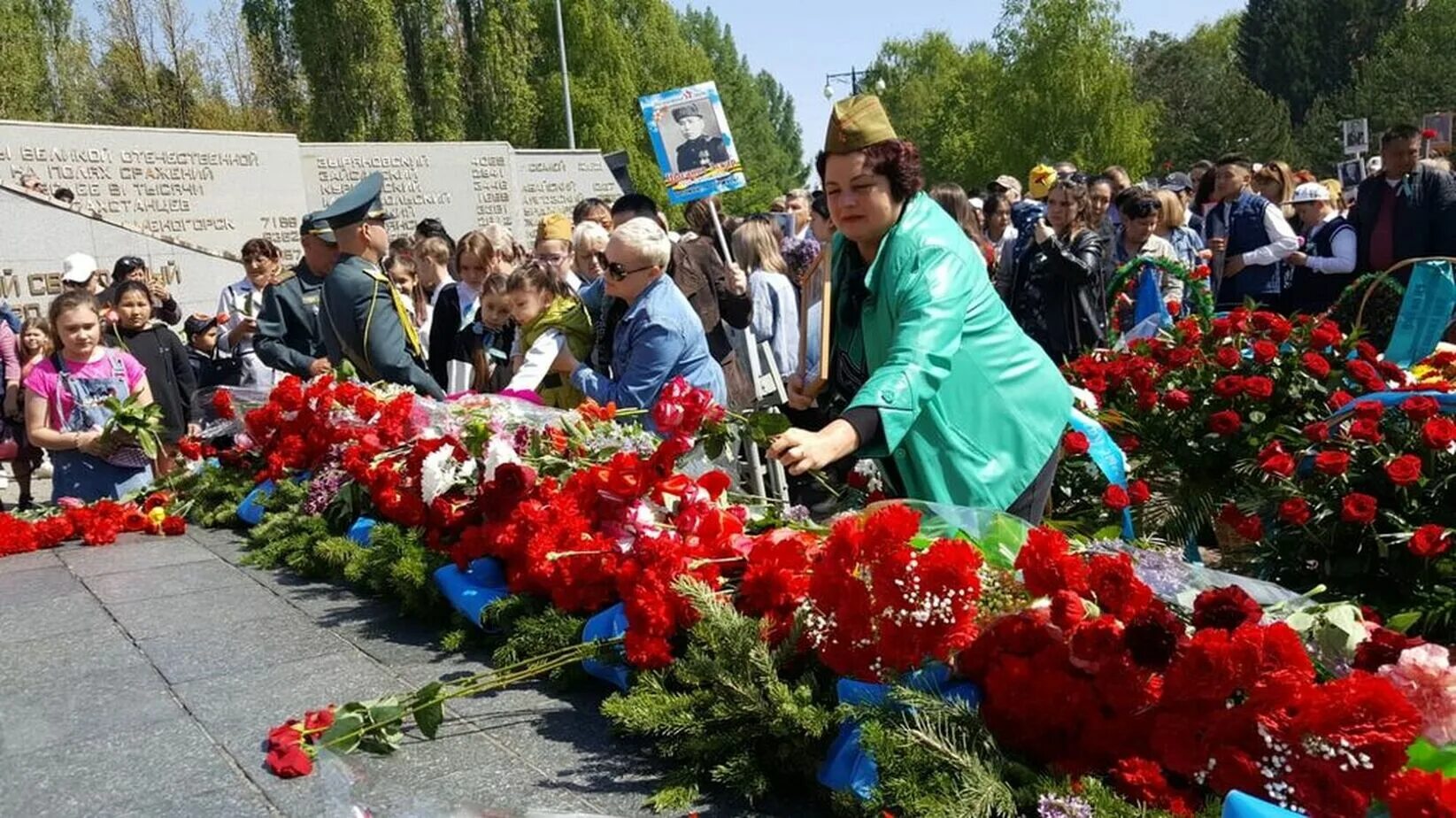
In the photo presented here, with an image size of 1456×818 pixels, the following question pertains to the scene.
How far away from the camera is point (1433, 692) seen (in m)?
1.96

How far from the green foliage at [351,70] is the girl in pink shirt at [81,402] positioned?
99.7 feet

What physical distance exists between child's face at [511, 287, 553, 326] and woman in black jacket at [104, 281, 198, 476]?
267 cm

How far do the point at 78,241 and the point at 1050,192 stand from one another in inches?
522

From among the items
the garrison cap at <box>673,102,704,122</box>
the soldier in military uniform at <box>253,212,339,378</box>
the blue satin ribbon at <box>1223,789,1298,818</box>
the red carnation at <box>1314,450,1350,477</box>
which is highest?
the garrison cap at <box>673,102,704,122</box>

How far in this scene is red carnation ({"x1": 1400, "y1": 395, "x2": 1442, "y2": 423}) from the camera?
378cm

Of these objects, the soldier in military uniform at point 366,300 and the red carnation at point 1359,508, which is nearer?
the red carnation at point 1359,508

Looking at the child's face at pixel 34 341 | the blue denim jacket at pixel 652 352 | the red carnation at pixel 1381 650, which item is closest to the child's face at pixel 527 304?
the blue denim jacket at pixel 652 352

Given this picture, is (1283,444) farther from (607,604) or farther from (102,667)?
(102,667)

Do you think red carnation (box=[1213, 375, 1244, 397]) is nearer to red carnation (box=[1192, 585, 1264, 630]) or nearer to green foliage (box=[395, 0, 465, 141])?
red carnation (box=[1192, 585, 1264, 630])

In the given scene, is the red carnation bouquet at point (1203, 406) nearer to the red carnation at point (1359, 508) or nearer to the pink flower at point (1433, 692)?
the red carnation at point (1359, 508)

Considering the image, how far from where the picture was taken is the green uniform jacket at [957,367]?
291cm

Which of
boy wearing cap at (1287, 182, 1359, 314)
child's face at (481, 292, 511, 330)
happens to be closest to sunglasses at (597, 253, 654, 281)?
child's face at (481, 292, 511, 330)

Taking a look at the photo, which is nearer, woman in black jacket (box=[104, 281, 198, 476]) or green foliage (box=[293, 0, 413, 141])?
woman in black jacket (box=[104, 281, 198, 476])

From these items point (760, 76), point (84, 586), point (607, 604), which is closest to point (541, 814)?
point (607, 604)
